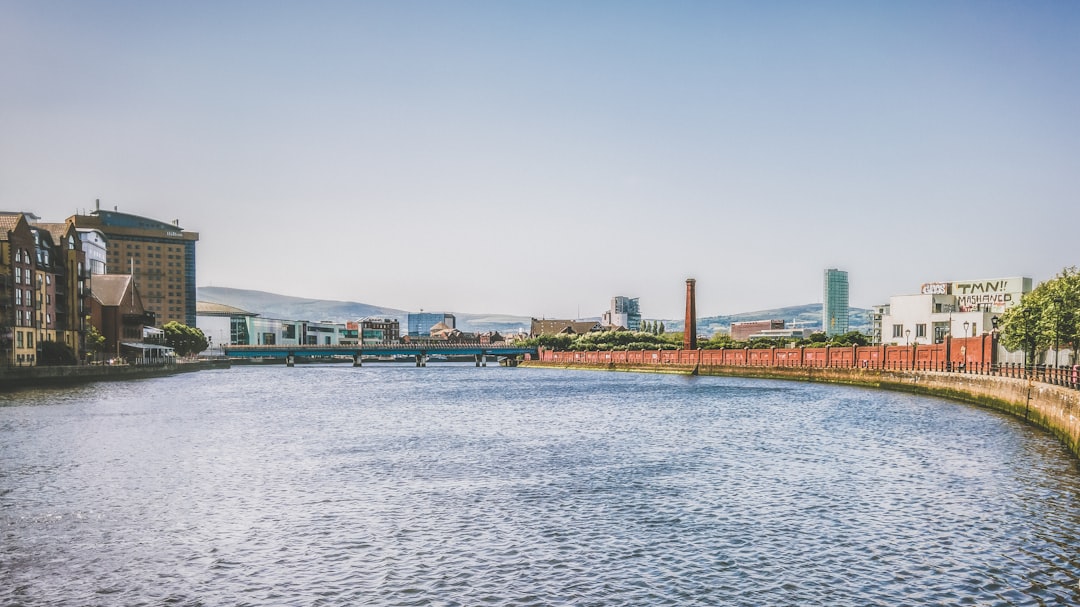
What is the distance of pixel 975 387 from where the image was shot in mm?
67750

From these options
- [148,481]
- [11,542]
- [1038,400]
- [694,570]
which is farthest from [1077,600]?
[1038,400]

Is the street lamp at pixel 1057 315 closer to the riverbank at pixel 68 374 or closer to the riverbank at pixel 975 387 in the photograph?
the riverbank at pixel 975 387

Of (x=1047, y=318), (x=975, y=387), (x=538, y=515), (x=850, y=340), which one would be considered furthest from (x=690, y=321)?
(x=538, y=515)

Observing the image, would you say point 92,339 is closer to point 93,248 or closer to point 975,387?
point 93,248

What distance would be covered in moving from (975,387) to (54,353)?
98845mm

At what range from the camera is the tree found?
572ft

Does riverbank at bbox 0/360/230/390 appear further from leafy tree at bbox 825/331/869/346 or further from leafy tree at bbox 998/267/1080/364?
leafy tree at bbox 825/331/869/346

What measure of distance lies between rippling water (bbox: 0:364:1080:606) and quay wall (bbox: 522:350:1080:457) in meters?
1.88

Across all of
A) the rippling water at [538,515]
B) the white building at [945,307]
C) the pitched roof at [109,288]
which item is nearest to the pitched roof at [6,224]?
the pitched roof at [109,288]

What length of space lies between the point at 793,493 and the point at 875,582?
33.2ft

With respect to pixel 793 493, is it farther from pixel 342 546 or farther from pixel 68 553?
pixel 68 553

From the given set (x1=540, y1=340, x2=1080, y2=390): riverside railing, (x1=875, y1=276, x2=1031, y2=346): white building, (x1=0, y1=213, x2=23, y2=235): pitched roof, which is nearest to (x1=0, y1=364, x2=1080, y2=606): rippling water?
(x1=540, y1=340, x2=1080, y2=390): riverside railing

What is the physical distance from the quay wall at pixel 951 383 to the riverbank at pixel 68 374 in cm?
8753

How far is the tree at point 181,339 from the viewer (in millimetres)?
174250
